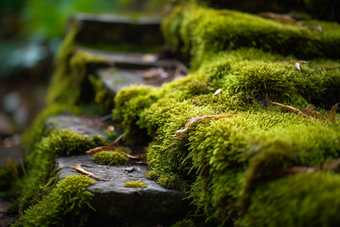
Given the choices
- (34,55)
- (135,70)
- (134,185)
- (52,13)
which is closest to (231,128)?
(134,185)

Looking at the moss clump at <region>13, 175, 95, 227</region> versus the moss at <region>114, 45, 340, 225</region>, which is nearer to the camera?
the moss at <region>114, 45, 340, 225</region>

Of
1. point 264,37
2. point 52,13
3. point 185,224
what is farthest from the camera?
point 52,13

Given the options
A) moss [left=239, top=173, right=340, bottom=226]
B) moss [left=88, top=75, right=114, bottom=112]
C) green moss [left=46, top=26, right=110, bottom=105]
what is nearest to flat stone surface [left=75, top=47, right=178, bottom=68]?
green moss [left=46, top=26, right=110, bottom=105]

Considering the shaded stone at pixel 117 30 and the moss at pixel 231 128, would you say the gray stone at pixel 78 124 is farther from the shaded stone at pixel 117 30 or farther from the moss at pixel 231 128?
the shaded stone at pixel 117 30

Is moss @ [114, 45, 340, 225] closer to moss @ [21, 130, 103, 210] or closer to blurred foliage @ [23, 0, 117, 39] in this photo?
moss @ [21, 130, 103, 210]

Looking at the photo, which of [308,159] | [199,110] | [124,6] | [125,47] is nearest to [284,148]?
[308,159]

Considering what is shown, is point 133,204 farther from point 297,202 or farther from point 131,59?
point 131,59
